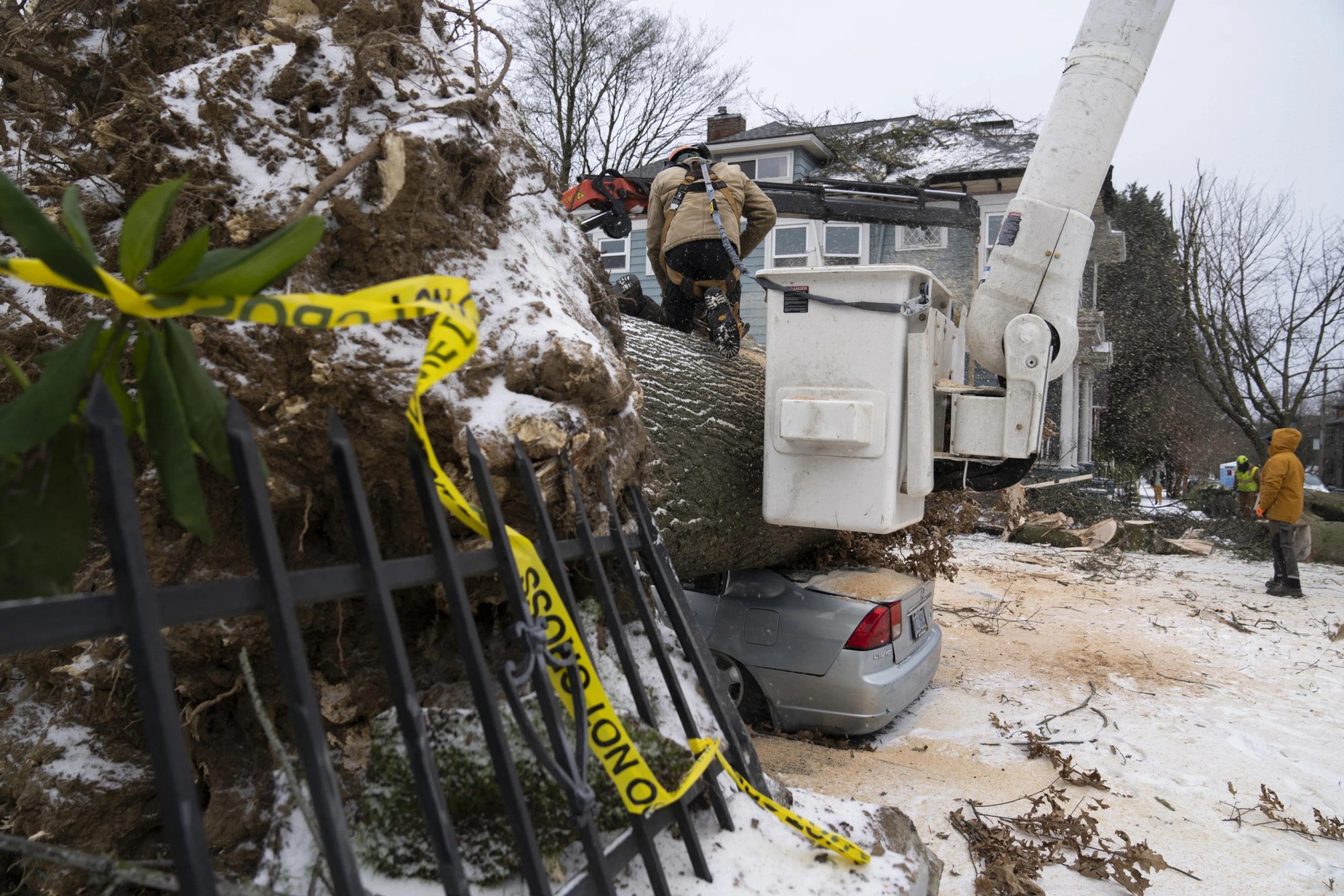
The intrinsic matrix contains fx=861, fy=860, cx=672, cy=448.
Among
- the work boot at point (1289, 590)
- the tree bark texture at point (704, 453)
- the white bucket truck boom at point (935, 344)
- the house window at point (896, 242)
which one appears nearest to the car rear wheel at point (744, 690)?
the tree bark texture at point (704, 453)

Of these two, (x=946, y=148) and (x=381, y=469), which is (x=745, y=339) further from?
(x=946, y=148)

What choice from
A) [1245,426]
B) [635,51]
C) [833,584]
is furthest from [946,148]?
[833,584]

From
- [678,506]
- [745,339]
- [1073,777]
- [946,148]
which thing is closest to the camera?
[678,506]

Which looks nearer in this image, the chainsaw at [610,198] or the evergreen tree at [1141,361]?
the chainsaw at [610,198]

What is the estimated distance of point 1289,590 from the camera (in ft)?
27.7

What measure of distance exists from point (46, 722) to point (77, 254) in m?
1.76

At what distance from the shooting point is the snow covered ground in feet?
10.7

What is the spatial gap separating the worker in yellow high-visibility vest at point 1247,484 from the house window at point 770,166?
11296mm

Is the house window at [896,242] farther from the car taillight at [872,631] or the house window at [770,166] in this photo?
the car taillight at [872,631]

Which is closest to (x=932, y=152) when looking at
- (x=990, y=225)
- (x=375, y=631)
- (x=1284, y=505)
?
(x=990, y=225)

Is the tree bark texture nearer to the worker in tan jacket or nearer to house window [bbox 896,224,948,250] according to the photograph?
the worker in tan jacket

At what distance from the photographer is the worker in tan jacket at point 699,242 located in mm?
4914

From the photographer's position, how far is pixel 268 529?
3.68ft

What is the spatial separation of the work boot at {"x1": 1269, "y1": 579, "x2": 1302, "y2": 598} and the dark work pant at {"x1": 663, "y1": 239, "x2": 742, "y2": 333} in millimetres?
6871
